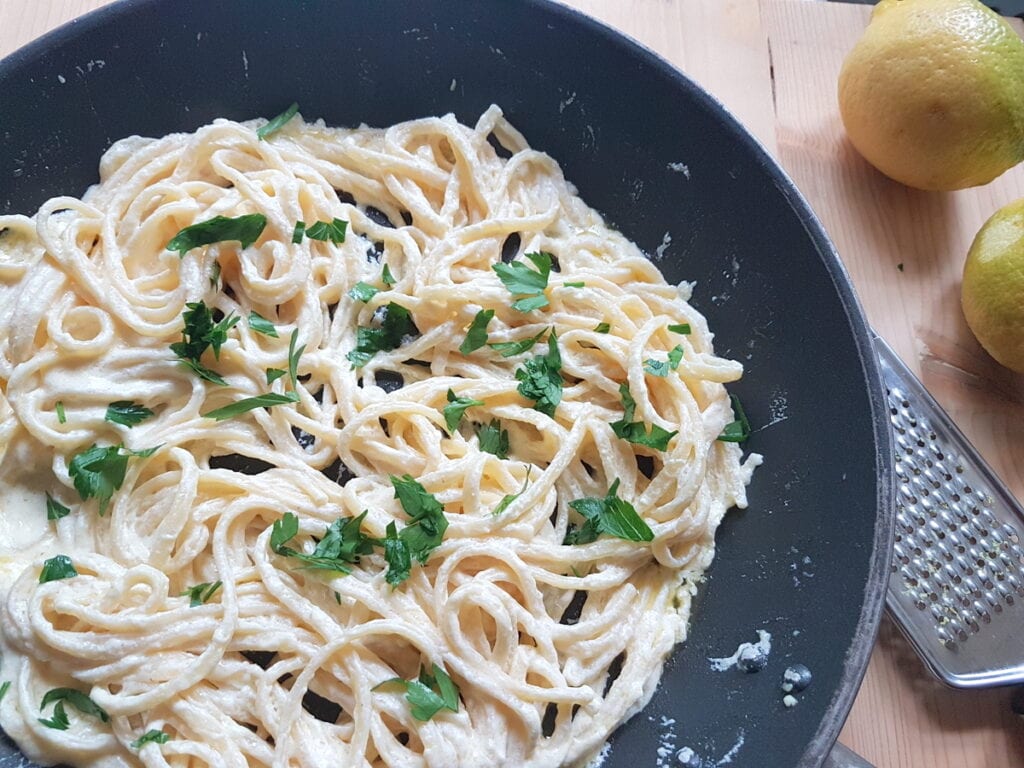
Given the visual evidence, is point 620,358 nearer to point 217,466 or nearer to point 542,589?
point 542,589

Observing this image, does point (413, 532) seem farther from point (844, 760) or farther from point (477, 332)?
point (844, 760)

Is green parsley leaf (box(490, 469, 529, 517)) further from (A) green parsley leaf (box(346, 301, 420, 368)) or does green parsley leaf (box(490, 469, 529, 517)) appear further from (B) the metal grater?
(B) the metal grater

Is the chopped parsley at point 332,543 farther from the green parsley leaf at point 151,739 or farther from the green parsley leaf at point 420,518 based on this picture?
the green parsley leaf at point 151,739

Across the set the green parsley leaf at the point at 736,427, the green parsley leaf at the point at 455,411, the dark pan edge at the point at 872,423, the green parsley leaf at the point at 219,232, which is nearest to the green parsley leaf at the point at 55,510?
the green parsley leaf at the point at 219,232

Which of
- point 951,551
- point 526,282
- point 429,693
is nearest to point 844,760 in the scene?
point 951,551

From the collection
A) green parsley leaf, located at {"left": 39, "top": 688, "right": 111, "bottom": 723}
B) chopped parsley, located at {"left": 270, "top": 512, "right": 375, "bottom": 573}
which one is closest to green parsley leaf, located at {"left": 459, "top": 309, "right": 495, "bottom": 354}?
chopped parsley, located at {"left": 270, "top": 512, "right": 375, "bottom": 573}
